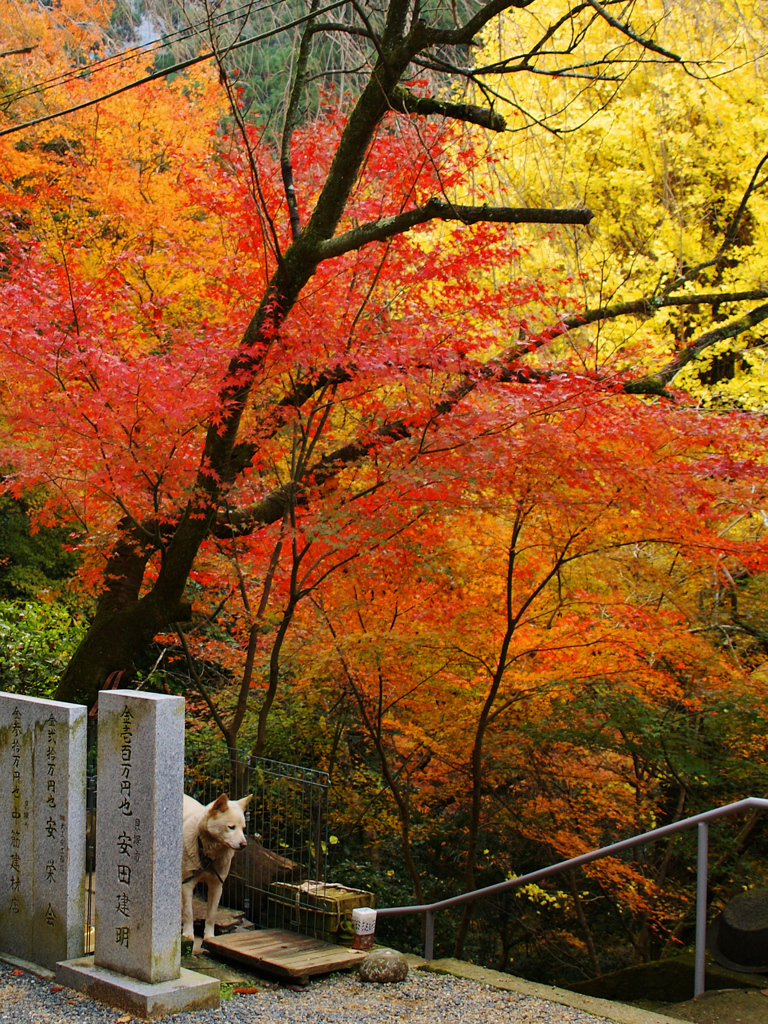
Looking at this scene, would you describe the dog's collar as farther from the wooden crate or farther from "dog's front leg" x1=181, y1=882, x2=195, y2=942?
the wooden crate

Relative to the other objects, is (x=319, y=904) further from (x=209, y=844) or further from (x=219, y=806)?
(x=219, y=806)

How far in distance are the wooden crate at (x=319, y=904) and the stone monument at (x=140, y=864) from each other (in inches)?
68.6

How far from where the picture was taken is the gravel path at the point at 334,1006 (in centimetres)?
498

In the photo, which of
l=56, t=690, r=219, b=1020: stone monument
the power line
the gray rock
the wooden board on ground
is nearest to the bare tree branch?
the power line

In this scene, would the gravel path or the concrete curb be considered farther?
the concrete curb

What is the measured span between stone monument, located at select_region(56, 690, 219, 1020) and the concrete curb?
2.10 m

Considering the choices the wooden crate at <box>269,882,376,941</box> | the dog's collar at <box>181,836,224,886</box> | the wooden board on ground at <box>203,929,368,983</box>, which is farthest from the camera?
the wooden crate at <box>269,882,376,941</box>

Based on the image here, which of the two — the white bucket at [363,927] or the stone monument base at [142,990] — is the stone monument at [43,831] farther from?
the white bucket at [363,927]

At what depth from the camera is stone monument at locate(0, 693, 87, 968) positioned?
5656mm

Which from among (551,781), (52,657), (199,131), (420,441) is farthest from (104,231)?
(551,781)

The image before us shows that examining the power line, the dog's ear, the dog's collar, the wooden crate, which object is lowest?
the wooden crate

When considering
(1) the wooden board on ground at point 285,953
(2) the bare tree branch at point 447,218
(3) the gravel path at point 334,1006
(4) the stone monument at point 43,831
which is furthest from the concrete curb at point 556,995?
(2) the bare tree branch at point 447,218

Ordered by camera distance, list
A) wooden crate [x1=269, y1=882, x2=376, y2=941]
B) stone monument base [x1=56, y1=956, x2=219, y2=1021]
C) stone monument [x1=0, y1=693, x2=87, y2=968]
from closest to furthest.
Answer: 1. stone monument base [x1=56, y1=956, x2=219, y2=1021]
2. stone monument [x1=0, y1=693, x2=87, y2=968]
3. wooden crate [x1=269, y1=882, x2=376, y2=941]

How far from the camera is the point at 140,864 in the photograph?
17.1 ft
